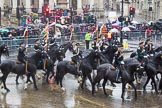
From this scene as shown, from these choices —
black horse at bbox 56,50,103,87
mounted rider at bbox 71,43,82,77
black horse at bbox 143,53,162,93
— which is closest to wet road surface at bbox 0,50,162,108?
black horse at bbox 56,50,103,87

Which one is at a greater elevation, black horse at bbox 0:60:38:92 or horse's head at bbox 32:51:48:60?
horse's head at bbox 32:51:48:60

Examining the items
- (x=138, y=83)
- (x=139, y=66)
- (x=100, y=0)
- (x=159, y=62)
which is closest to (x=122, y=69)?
(x=139, y=66)

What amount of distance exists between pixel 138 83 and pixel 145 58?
9.86 ft

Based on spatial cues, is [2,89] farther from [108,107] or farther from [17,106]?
[108,107]

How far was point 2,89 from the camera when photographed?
1019 inches

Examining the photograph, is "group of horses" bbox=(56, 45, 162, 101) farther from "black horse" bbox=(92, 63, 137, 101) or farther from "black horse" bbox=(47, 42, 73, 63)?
"black horse" bbox=(47, 42, 73, 63)

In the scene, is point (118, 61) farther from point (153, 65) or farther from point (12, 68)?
point (12, 68)

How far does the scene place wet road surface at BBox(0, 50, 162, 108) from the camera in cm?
2234

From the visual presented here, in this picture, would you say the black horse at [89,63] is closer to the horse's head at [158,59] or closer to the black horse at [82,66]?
the black horse at [82,66]

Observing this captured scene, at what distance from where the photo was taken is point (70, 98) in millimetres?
23844

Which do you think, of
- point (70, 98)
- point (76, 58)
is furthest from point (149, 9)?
point (70, 98)

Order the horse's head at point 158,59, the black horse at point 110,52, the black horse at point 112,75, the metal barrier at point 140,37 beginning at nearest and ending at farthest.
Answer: the black horse at point 112,75 → the horse's head at point 158,59 → the black horse at point 110,52 → the metal barrier at point 140,37

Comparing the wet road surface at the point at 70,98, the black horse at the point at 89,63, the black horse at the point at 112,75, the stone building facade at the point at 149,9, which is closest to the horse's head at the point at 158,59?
the wet road surface at the point at 70,98

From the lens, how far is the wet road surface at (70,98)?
73.3 ft
